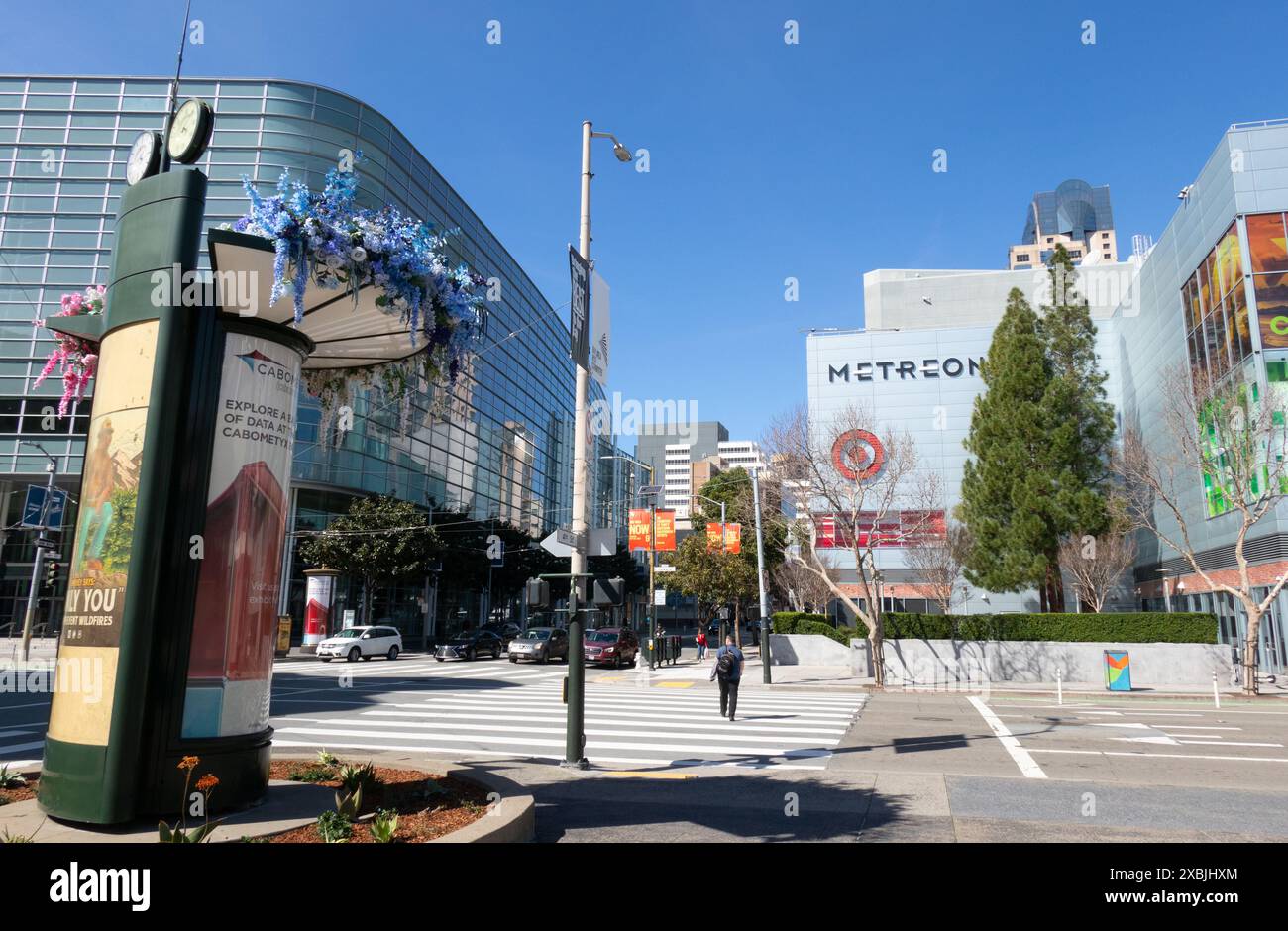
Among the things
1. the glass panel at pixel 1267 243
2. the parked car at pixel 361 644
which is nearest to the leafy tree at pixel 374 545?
the parked car at pixel 361 644

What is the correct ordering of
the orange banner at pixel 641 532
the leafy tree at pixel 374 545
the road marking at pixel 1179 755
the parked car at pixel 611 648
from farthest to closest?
the leafy tree at pixel 374 545, the parked car at pixel 611 648, the orange banner at pixel 641 532, the road marking at pixel 1179 755

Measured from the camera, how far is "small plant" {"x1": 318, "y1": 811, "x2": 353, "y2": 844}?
5.91m

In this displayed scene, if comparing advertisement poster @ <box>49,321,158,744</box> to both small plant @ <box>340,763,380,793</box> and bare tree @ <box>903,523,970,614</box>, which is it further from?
bare tree @ <box>903,523,970,614</box>

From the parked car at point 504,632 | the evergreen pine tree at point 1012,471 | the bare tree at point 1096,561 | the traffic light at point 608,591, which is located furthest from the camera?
the parked car at point 504,632

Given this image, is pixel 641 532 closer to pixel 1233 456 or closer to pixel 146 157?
pixel 1233 456

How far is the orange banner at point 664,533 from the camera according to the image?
32031 millimetres

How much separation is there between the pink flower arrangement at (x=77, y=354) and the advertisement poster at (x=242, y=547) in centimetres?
198

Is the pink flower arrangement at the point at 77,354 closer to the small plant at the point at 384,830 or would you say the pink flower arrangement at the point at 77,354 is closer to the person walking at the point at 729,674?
the small plant at the point at 384,830

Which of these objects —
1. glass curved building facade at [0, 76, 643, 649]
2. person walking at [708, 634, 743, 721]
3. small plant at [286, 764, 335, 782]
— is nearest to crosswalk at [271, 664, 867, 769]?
person walking at [708, 634, 743, 721]

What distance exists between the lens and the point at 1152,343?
4253cm

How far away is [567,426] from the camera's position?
9175cm

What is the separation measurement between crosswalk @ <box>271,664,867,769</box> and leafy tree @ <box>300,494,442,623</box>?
1952 centimetres

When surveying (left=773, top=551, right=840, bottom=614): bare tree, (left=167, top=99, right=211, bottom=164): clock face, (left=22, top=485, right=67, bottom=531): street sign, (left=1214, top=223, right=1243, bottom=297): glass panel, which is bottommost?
(left=773, top=551, right=840, bottom=614): bare tree
